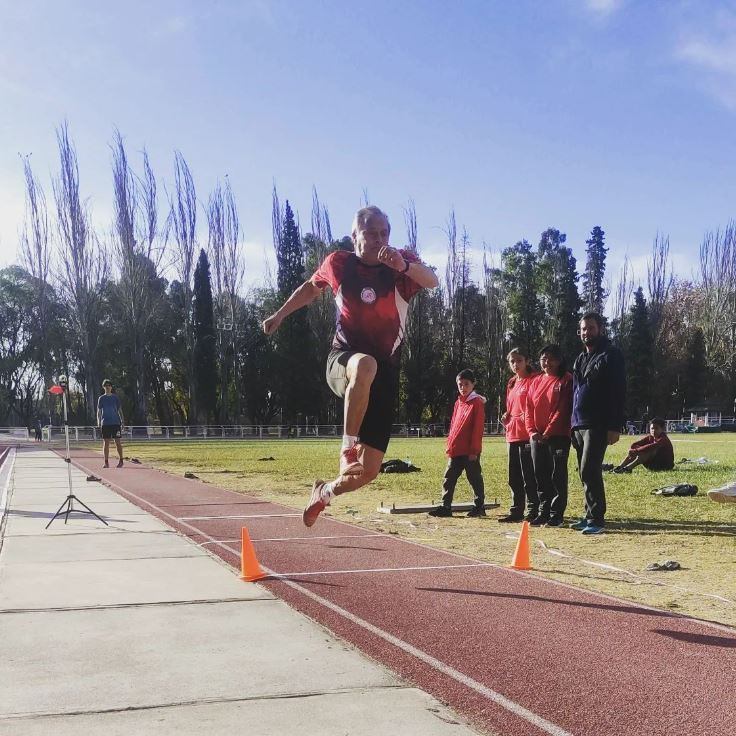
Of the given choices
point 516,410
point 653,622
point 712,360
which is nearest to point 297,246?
point 712,360

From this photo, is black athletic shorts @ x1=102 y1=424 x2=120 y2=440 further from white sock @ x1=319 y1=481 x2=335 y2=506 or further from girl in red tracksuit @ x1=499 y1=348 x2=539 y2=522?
white sock @ x1=319 y1=481 x2=335 y2=506

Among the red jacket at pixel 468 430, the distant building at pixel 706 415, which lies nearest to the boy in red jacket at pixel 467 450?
the red jacket at pixel 468 430

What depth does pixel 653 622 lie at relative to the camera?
180 inches

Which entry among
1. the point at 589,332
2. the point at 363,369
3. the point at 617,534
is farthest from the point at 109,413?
the point at 363,369

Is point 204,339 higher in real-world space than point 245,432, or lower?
higher

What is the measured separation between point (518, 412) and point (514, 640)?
19.2 ft

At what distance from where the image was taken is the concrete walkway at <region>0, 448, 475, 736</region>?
9.72 ft

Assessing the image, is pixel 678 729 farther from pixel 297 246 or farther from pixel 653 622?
pixel 297 246

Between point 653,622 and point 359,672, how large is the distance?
1.97 metres

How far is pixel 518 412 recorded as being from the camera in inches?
388

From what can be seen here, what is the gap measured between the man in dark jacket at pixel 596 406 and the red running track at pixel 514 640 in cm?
230

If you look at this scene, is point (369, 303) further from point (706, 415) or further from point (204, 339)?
point (706, 415)

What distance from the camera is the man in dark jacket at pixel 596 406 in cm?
838

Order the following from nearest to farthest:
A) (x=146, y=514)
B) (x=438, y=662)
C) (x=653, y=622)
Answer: (x=438, y=662), (x=653, y=622), (x=146, y=514)
